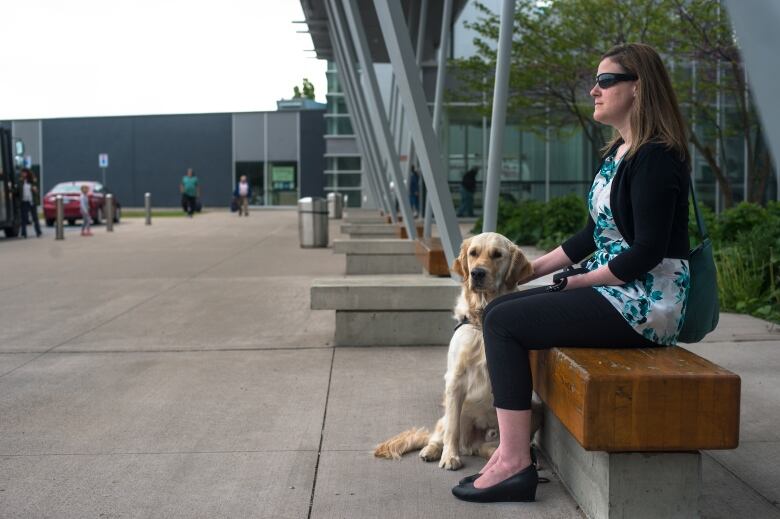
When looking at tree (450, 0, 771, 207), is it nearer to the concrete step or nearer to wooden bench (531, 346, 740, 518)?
the concrete step

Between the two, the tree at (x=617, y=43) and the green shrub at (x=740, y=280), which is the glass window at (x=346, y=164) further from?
the green shrub at (x=740, y=280)

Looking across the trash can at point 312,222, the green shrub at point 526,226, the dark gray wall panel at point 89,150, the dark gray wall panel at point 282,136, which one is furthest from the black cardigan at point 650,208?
the dark gray wall panel at point 89,150

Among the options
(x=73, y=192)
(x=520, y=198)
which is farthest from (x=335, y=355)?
(x=73, y=192)

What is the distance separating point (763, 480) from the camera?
4.24m

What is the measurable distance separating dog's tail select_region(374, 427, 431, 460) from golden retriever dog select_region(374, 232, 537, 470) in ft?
0.45

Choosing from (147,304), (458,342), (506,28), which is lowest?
(147,304)

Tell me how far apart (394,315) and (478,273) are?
3768 millimetres

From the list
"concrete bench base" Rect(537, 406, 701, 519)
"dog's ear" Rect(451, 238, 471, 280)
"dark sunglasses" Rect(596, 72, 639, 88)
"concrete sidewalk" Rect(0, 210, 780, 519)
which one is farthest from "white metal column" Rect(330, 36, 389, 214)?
"concrete bench base" Rect(537, 406, 701, 519)

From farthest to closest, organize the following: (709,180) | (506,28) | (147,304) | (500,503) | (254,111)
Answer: (254,111) < (709,180) < (147,304) < (506,28) < (500,503)

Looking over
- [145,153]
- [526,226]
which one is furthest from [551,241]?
[145,153]

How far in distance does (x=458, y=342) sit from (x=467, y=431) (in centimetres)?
52

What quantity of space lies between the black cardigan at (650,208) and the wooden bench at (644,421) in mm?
371

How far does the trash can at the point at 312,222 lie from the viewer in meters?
20.1

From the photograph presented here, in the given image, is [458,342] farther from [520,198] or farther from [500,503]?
[520,198]
